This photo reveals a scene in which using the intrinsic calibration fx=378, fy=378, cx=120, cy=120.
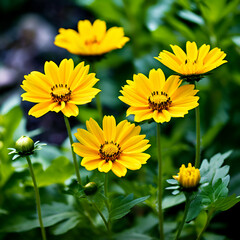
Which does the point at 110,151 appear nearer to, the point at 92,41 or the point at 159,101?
the point at 159,101

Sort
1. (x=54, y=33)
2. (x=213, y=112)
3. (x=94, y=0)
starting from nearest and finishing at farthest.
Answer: (x=213, y=112), (x=94, y=0), (x=54, y=33)

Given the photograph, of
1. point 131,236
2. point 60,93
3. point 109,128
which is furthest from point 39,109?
point 131,236

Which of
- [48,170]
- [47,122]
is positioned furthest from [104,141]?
[47,122]

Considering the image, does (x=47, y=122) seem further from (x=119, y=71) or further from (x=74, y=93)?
(x=74, y=93)

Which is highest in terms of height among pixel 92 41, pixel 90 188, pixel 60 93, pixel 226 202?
pixel 92 41

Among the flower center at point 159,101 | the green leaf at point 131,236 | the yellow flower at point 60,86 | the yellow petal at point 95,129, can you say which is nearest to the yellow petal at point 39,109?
the yellow flower at point 60,86

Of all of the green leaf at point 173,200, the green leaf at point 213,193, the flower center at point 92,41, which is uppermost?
the flower center at point 92,41

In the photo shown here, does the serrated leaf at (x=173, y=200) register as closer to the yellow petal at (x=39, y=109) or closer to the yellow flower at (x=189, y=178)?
the yellow flower at (x=189, y=178)
